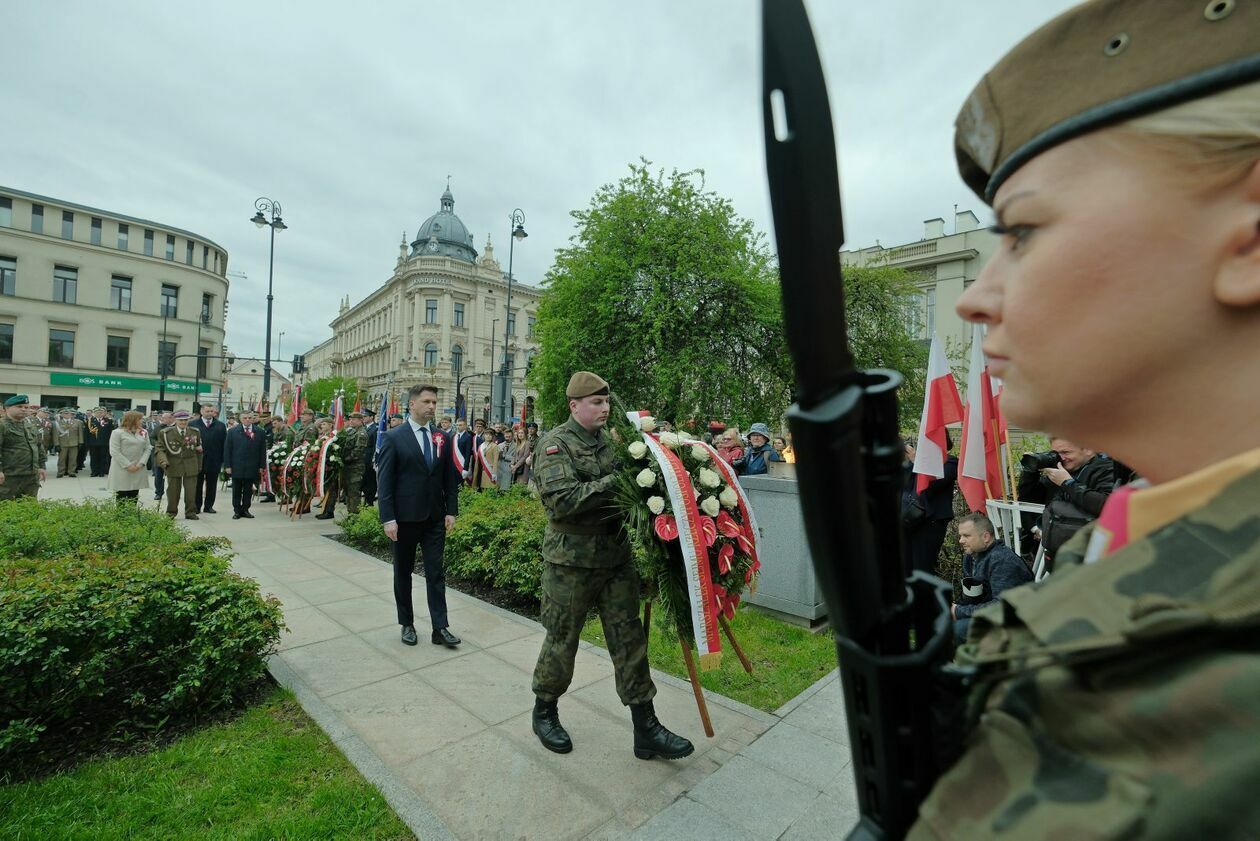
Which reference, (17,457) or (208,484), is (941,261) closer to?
(208,484)

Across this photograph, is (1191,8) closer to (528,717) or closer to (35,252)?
(528,717)

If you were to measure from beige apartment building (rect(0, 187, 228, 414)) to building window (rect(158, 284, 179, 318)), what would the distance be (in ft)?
0.27

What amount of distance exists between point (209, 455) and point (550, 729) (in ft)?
41.5

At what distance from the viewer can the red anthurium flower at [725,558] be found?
3.86m

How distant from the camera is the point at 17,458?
9914 mm

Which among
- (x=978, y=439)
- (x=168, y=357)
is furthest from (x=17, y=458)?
(x=168, y=357)

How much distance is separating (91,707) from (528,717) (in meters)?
2.74

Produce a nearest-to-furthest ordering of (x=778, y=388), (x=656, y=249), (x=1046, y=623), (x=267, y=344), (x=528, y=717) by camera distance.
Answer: (x=1046, y=623)
(x=528, y=717)
(x=656, y=249)
(x=778, y=388)
(x=267, y=344)

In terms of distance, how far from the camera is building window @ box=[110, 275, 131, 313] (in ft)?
154

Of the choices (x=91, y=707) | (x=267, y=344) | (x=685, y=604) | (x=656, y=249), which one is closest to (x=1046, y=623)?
(x=685, y=604)

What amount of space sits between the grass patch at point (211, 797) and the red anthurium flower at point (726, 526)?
7.70 feet

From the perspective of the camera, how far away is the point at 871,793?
769 mm

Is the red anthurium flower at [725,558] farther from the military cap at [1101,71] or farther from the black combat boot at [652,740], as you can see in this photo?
the military cap at [1101,71]

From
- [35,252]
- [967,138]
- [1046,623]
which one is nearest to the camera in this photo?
[1046,623]
